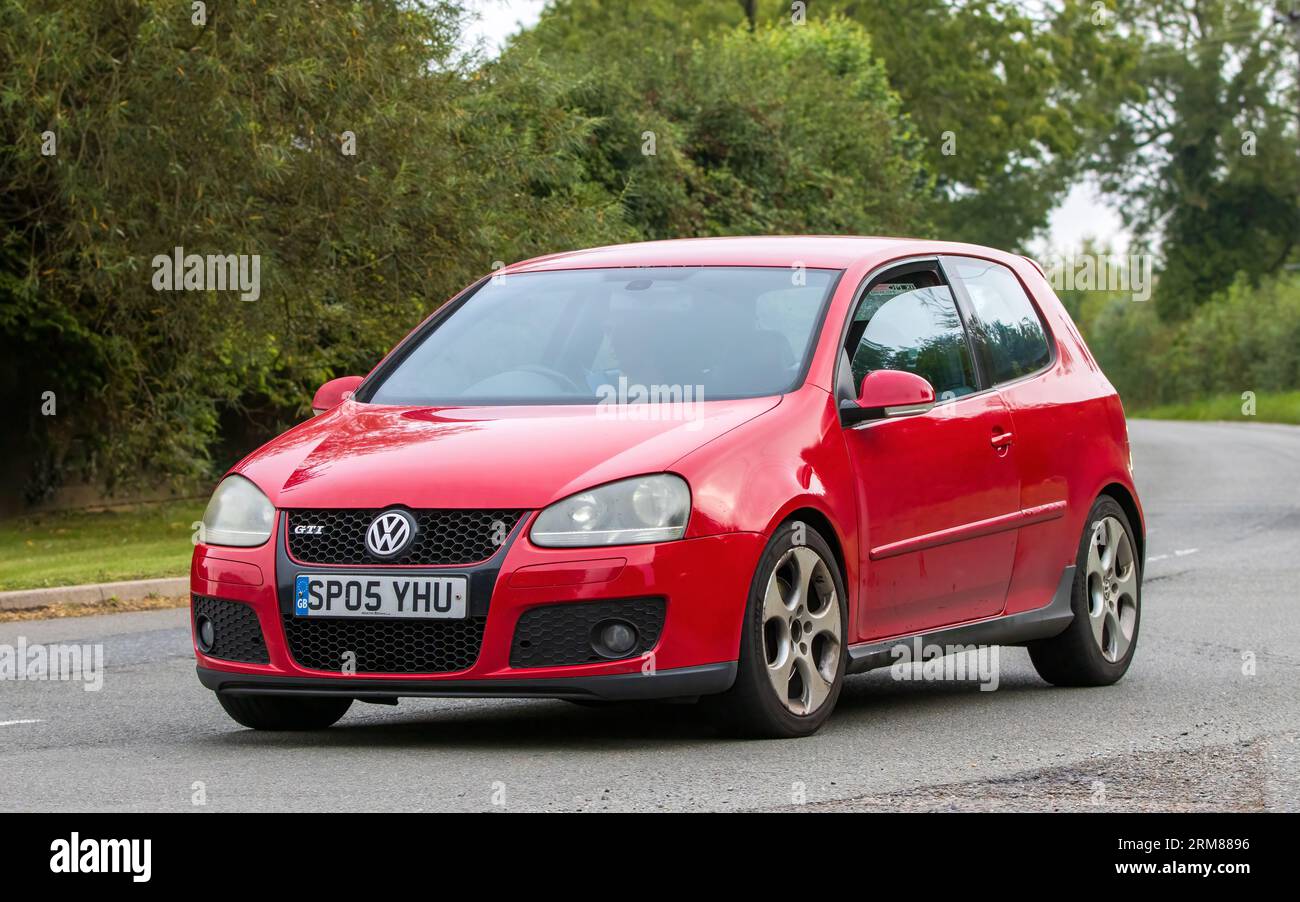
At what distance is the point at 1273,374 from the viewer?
70.9 m

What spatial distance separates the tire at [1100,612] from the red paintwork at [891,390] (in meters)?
1.62

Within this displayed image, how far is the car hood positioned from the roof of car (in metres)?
0.99

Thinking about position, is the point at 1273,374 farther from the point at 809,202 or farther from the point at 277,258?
the point at 277,258

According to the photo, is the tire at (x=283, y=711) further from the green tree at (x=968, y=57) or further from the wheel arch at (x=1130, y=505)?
the green tree at (x=968, y=57)

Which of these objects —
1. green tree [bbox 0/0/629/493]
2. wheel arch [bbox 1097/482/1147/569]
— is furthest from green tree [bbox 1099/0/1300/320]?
wheel arch [bbox 1097/482/1147/569]

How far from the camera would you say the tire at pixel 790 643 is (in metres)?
6.97

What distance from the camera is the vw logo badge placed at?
6.77 m

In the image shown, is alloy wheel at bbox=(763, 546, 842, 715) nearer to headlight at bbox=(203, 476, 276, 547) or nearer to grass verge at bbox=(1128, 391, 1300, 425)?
headlight at bbox=(203, 476, 276, 547)

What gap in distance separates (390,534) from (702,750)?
1191 millimetres

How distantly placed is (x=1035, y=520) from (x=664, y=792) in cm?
287

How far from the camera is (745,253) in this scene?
27.3 feet

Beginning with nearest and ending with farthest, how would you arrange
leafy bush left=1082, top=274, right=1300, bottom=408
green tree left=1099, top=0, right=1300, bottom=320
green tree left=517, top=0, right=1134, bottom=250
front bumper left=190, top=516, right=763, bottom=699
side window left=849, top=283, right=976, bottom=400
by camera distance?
front bumper left=190, top=516, right=763, bottom=699 < side window left=849, top=283, right=976, bottom=400 < green tree left=517, top=0, right=1134, bottom=250 < leafy bush left=1082, top=274, right=1300, bottom=408 < green tree left=1099, top=0, right=1300, bottom=320

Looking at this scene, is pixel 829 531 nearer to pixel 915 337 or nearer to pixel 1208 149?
pixel 915 337

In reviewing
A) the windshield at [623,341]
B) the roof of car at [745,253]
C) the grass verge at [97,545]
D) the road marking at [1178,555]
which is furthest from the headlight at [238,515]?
the road marking at [1178,555]
